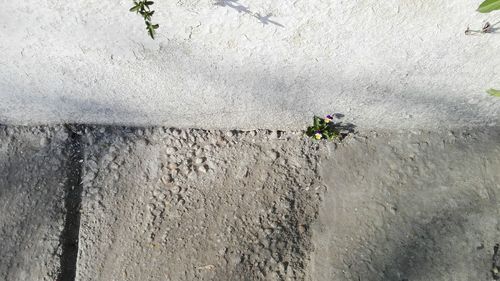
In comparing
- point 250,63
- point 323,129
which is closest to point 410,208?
point 323,129

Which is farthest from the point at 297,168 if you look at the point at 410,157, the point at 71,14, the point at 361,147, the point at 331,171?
the point at 71,14

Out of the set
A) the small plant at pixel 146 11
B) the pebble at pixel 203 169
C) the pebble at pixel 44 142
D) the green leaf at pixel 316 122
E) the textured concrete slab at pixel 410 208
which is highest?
the small plant at pixel 146 11

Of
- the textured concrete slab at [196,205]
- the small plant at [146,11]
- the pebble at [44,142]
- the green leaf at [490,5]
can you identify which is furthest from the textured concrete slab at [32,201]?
the green leaf at [490,5]

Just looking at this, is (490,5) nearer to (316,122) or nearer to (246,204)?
(316,122)

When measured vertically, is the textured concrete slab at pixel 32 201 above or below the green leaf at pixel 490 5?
below

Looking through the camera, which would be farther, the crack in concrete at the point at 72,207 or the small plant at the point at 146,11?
the crack in concrete at the point at 72,207

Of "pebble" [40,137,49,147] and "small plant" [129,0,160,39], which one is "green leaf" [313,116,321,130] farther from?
"pebble" [40,137,49,147]

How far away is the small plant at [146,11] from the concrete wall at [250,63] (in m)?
0.04

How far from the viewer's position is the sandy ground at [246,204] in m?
1.81

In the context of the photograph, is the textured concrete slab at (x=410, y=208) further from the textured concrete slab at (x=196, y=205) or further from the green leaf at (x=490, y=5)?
the green leaf at (x=490, y=5)

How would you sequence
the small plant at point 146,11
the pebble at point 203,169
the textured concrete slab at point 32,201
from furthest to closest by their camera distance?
the pebble at point 203,169 < the textured concrete slab at point 32,201 < the small plant at point 146,11

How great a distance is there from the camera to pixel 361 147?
6.66 feet

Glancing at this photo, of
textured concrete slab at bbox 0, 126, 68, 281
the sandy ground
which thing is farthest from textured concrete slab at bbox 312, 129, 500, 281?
textured concrete slab at bbox 0, 126, 68, 281

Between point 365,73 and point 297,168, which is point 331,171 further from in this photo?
point 365,73
